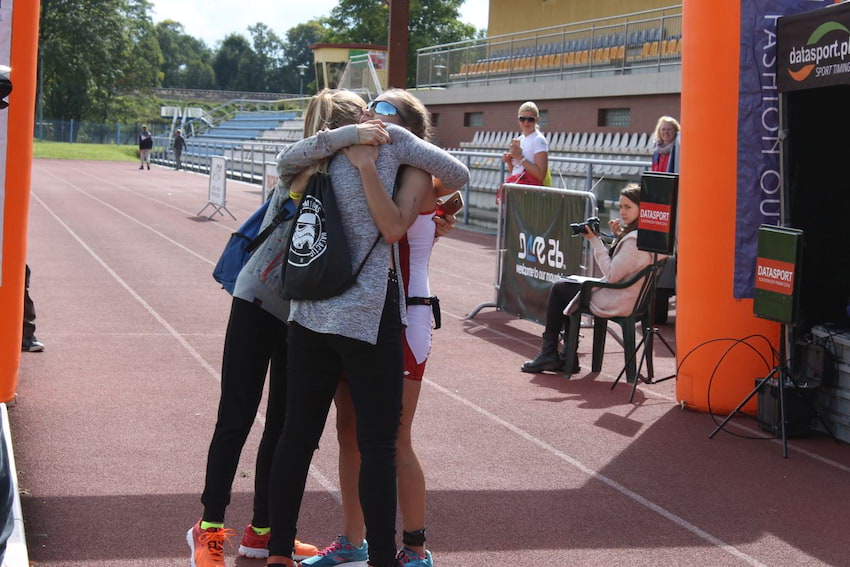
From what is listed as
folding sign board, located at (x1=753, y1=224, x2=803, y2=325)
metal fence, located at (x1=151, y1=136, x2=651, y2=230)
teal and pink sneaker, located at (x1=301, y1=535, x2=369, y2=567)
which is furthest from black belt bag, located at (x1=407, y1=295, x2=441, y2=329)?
metal fence, located at (x1=151, y1=136, x2=651, y2=230)

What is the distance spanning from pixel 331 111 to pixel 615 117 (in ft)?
75.5

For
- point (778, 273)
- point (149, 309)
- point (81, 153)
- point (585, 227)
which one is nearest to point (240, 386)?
point (778, 273)

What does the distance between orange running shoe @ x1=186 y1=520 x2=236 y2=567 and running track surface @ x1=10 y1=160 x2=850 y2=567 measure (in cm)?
25

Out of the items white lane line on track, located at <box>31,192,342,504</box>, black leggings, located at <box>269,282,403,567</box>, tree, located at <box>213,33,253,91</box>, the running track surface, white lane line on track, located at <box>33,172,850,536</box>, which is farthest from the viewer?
tree, located at <box>213,33,253,91</box>

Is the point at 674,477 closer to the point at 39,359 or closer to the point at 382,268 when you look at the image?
the point at 382,268

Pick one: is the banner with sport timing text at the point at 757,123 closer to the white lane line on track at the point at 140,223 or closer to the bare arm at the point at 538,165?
the bare arm at the point at 538,165

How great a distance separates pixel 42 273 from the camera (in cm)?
1324

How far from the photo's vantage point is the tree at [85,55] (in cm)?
8569

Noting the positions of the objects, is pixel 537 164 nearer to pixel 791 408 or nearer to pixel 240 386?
pixel 791 408

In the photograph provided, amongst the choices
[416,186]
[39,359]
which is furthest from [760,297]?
[39,359]

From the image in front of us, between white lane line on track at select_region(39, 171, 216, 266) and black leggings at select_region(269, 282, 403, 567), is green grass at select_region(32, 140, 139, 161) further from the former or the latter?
black leggings at select_region(269, 282, 403, 567)

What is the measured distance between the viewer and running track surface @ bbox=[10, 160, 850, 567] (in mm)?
4742

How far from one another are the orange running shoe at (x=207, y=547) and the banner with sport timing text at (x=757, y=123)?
3978 millimetres

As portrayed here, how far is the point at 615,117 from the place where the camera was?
26.1m
